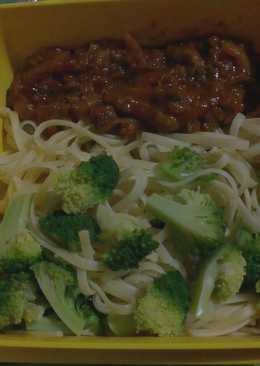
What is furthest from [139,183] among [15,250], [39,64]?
[39,64]

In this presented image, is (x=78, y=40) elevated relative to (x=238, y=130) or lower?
elevated

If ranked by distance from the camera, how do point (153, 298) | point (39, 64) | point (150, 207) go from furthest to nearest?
1. point (39, 64)
2. point (150, 207)
3. point (153, 298)

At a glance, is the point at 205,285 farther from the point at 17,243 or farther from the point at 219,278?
the point at 17,243

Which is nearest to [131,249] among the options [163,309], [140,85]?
[163,309]

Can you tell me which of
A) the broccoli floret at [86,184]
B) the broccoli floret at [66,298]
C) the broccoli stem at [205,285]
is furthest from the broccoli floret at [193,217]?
the broccoli floret at [66,298]

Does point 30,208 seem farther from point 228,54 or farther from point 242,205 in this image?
point 228,54

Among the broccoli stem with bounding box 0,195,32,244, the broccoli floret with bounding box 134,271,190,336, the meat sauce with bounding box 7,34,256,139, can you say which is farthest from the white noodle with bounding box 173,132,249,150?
the broccoli stem with bounding box 0,195,32,244
